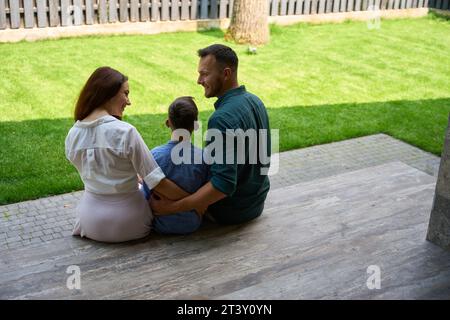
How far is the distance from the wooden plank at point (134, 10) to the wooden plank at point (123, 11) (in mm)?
117

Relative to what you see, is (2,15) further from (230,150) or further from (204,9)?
(230,150)

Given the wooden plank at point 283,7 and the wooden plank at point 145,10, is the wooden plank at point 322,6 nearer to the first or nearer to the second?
the wooden plank at point 283,7

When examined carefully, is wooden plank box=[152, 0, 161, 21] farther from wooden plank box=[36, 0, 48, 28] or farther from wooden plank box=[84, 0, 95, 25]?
wooden plank box=[36, 0, 48, 28]

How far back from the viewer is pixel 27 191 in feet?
18.1

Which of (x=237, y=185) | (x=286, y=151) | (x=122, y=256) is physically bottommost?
(x=286, y=151)


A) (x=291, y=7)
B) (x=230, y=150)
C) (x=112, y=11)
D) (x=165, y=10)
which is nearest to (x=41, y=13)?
(x=112, y=11)

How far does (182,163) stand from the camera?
3.74 meters

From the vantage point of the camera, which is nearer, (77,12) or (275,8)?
(77,12)

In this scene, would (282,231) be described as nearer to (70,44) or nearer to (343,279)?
(343,279)

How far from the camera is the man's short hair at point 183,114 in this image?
12.0 feet

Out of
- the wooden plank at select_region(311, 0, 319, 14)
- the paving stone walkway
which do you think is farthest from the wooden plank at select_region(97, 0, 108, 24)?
the paving stone walkway

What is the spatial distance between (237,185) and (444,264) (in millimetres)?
1391

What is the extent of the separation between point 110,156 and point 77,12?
861 cm
